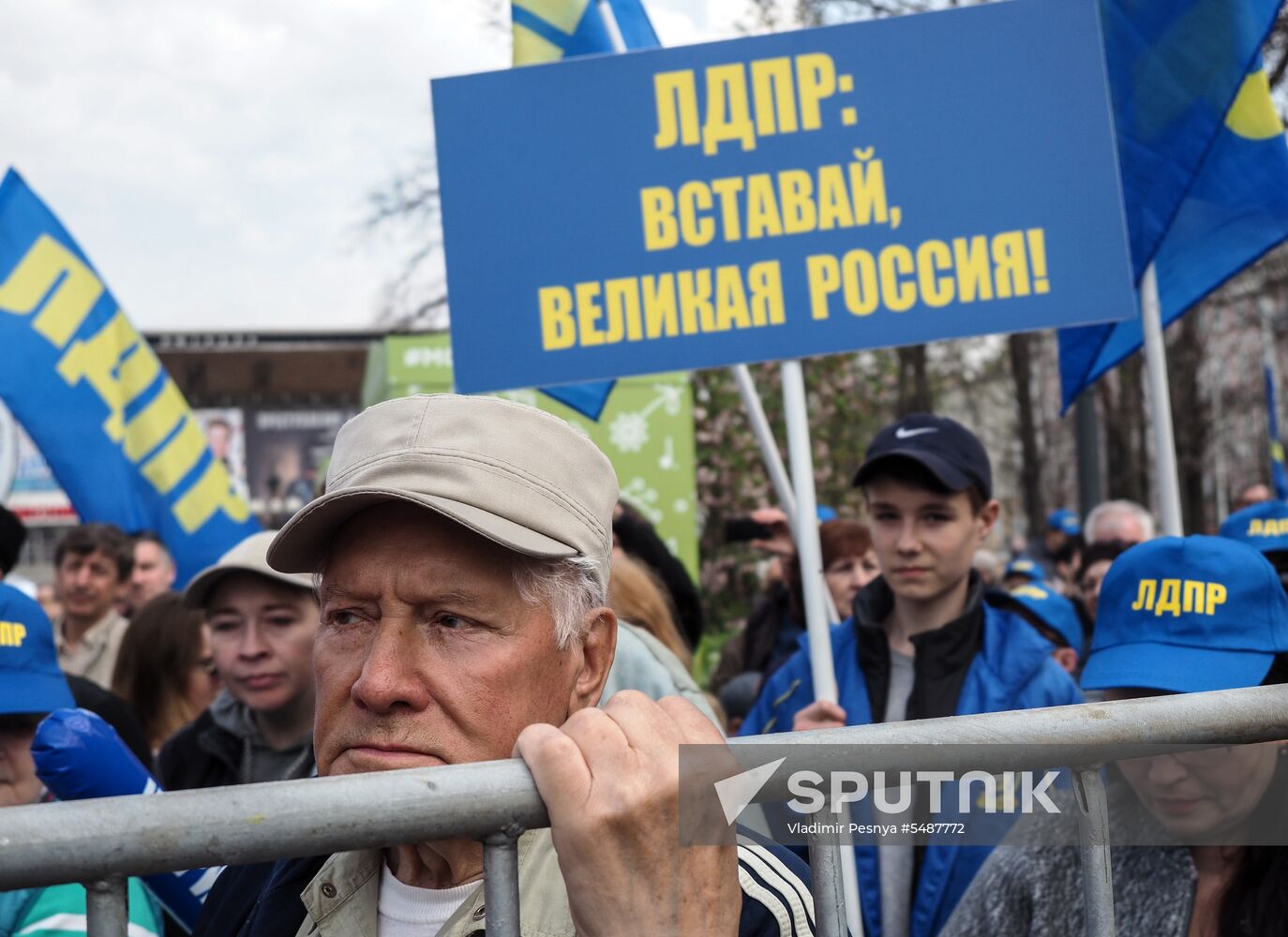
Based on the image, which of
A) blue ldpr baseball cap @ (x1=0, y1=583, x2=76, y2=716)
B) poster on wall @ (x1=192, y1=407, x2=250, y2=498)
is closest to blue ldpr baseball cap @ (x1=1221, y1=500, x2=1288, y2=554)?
blue ldpr baseball cap @ (x1=0, y1=583, x2=76, y2=716)

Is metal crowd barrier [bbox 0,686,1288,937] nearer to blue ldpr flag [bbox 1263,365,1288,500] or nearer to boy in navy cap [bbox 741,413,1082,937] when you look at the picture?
boy in navy cap [bbox 741,413,1082,937]

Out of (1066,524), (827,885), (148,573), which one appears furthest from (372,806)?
(1066,524)

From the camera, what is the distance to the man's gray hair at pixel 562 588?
66.4 inches

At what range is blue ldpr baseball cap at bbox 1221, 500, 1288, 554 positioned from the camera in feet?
13.5

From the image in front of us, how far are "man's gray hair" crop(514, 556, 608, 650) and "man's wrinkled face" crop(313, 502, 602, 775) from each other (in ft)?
0.04

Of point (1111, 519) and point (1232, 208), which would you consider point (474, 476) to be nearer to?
point (1232, 208)

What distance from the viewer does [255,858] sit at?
42.4 inches

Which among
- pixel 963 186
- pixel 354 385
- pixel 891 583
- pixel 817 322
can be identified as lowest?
pixel 891 583

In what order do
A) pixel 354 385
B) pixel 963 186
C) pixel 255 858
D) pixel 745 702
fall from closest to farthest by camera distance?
pixel 255 858 → pixel 963 186 → pixel 745 702 → pixel 354 385

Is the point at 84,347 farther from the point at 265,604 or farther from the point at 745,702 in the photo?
the point at 745,702

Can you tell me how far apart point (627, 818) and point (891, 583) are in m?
2.29

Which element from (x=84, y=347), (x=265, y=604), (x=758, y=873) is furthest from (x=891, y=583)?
(x=84, y=347)

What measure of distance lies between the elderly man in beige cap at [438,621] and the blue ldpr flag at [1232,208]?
2.93 m

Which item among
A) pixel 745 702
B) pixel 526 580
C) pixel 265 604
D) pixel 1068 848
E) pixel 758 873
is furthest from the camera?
pixel 745 702
